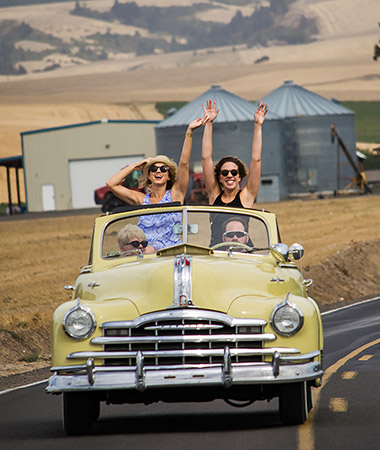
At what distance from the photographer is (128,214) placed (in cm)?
951

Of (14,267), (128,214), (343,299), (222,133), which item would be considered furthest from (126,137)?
(128,214)

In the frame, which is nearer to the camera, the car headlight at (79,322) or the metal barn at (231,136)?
the car headlight at (79,322)

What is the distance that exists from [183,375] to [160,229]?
1993 millimetres

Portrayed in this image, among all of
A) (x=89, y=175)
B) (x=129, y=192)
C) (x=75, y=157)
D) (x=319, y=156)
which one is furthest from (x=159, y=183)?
(x=75, y=157)

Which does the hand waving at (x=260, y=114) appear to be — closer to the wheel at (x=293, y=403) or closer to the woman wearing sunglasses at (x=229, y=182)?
the woman wearing sunglasses at (x=229, y=182)

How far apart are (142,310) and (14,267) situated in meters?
22.9

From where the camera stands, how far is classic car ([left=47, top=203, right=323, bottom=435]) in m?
7.61

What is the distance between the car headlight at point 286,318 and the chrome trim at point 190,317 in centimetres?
13

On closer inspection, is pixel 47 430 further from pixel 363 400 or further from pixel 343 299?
pixel 343 299

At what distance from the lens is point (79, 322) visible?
26.0 ft

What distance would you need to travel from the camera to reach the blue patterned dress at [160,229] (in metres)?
9.17

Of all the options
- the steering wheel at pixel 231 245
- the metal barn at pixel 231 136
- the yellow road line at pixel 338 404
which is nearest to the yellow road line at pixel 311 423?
the yellow road line at pixel 338 404

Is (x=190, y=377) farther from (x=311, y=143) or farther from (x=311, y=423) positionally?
(x=311, y=143)

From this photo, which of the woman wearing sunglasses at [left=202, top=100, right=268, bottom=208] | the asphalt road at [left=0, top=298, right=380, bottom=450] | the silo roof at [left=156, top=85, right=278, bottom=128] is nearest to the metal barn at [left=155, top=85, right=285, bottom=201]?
the silo roof at [left=156, top=85, right=278, bottom=128]
